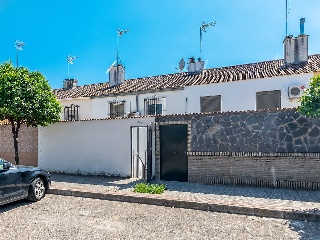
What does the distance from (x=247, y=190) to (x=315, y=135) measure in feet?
8.51

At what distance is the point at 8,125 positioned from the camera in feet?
40.6

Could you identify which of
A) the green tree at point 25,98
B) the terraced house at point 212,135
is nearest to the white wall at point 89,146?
the terraced house at point 212,135

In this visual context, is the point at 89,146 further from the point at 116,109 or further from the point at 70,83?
the point at 70,83

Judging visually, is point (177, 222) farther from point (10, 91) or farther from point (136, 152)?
point (10, 91)

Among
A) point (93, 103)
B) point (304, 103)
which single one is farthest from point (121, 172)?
point (93, 103)

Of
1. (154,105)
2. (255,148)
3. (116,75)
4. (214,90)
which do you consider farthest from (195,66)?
(255,148)

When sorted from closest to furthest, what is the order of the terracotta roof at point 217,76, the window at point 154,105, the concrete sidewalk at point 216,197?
the concrete sidewalk at point 216,197, the terracotta roof at point 217,76, the window at point 154,105

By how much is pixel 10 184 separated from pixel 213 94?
1138 centimetres

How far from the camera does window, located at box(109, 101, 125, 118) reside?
17312 mm

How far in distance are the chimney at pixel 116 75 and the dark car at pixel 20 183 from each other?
13.8m

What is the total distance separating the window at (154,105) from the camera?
15992 millimetres

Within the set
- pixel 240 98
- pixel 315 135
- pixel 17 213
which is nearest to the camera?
pixel 17 213

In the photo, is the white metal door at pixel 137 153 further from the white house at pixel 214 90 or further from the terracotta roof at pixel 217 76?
the terracotta roof at pixel 217 76

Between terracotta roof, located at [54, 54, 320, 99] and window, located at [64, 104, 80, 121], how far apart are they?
89cm
